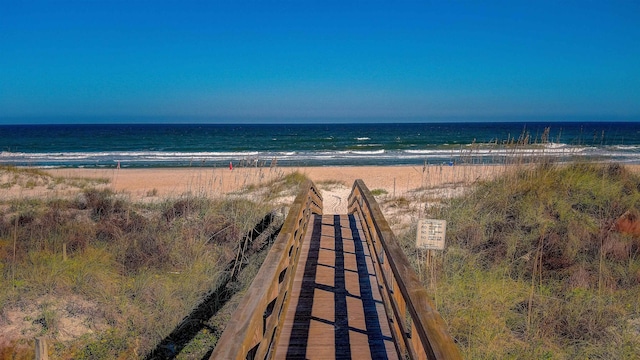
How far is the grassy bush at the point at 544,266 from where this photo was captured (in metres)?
5.38

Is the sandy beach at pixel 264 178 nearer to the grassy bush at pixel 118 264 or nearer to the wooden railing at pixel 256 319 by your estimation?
the grassy bush at pixel 118 264

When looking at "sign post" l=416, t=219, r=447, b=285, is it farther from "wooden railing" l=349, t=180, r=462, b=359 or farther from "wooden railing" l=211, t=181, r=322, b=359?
Answer: "wooden railing" l=211, t=181, r=322, b=359

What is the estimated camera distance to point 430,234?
17.3 ft

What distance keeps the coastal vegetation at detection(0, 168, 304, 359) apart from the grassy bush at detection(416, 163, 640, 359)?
134 inches

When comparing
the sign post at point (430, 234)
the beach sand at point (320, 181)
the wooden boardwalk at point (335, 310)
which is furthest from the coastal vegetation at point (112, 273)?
the beach sand at point (320, 181)

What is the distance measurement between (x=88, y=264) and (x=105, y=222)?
291cm

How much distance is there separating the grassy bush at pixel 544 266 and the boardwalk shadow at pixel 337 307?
1159 millimetres

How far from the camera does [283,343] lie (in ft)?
13.2

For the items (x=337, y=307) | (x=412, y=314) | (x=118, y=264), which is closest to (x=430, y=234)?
(x=337, y=307)

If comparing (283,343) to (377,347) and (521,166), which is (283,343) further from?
(521,166)

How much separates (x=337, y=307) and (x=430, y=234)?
1.31 meters

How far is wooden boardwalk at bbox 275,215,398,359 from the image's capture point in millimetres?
3895

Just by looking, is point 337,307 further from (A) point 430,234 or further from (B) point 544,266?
(B) point 544,266

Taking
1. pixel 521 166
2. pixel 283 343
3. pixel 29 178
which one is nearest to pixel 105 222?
pixel 283 343
